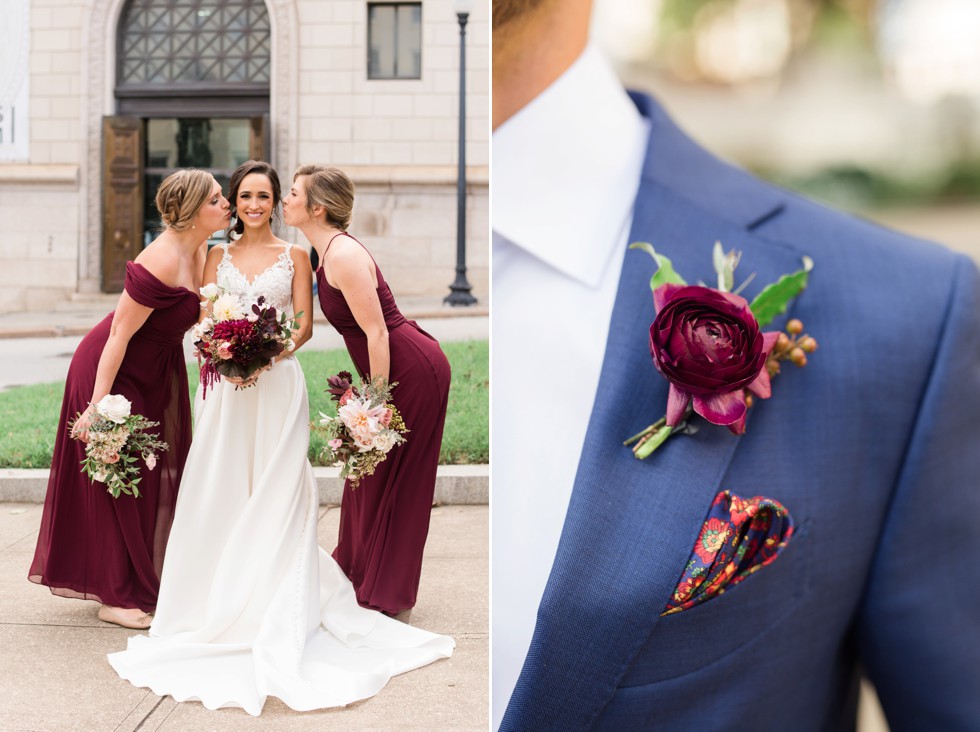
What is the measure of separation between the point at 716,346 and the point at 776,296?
0.07m

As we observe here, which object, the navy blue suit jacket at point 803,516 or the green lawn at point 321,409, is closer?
the navy blue suit jacket at point 803,516

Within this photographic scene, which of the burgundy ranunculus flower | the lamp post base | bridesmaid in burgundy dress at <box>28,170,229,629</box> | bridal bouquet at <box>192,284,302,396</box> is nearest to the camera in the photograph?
the burgundy ranunculus flower

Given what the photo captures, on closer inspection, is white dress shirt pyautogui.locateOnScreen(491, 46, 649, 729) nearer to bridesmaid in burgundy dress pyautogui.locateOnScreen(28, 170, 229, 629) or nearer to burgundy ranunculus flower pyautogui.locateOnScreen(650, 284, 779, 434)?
burgundy ranunculus flower pyautogui.locateOnScreen(650, 284, 779, 434)

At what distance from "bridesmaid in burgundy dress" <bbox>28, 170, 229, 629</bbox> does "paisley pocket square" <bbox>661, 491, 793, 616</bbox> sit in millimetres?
1622

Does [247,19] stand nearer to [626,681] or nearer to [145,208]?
[145,208]

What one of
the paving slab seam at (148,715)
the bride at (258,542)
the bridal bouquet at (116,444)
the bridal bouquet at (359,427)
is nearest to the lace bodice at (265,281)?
the bride at (258,542)

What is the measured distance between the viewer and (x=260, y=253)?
2.06m

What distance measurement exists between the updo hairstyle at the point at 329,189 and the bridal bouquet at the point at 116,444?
0.61m

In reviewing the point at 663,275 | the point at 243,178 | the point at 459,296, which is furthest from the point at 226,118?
the point at 663,275

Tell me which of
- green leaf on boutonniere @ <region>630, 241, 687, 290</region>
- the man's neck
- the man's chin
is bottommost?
green leaf on boutonniere @ <region>630, 241, 687, 290</region>

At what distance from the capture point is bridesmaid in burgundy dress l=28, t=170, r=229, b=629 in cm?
202

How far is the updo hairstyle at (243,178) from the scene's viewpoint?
197 cm

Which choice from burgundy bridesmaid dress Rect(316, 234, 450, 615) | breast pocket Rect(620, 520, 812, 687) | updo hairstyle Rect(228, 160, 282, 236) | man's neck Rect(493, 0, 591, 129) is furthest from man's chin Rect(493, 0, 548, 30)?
burgundy bridesmaid dress Rect(316, 234, 450, 615)

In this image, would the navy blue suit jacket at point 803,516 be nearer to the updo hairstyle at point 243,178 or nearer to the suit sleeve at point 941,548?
the suit sleeve at point 941,548
